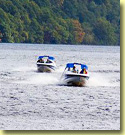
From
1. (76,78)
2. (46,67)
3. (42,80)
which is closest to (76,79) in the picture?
(76,78)

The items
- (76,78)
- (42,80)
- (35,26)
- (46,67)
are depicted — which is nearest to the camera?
(76,78)

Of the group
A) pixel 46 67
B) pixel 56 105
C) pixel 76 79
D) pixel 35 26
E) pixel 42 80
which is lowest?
pixel 56 105

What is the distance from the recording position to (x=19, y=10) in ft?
613

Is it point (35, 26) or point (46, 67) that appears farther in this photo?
point (35, 26)

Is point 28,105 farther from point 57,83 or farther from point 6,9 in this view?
point 6,9

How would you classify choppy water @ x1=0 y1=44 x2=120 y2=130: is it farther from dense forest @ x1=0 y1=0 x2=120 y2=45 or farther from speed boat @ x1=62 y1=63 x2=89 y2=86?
dense forest @ x1=0 y1=0 x2=120 y2=45

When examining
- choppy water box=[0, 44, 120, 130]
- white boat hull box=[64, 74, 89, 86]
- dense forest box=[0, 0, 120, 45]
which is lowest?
choppy water box=[0, 44, 120, 130]

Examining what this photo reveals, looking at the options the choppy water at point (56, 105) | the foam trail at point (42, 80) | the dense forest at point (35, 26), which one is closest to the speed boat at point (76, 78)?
the choppy water at point (56, 105)

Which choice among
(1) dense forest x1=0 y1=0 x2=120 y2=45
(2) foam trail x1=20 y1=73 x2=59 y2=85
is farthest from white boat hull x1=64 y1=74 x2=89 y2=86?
(1) dense forest x1=0 y1=0 x2=120 y2=45

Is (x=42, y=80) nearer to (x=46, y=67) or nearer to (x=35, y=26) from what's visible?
(x=46, y=67)

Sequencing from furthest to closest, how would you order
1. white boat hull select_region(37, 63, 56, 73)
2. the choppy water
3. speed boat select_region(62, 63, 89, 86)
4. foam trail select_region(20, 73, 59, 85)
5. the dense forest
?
the dense forest < white boat hull select_region(37, 63, 56, 73) < foam trail select_region(20, 73, 59, 85) < speed boat select_region(62, 63, 89, 86) < the choppy water

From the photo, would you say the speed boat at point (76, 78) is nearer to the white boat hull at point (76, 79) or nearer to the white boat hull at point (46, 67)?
the white boat hull at point (76, 79)

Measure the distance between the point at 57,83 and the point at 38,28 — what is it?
435 feet

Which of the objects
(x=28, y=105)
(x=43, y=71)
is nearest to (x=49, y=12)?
(x=43, y=71)
